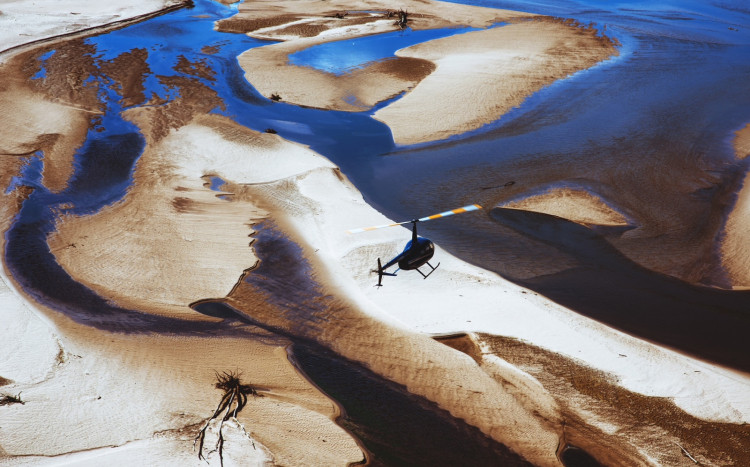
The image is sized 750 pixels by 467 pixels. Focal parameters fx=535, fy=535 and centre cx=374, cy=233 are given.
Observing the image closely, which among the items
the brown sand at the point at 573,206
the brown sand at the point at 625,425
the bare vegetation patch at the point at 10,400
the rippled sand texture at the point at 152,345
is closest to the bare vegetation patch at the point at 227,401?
the rippled sand texture at the point at 152,345

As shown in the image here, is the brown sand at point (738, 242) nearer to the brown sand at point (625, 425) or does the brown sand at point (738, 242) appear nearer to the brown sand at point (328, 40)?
the brown sand at point (625, 425)

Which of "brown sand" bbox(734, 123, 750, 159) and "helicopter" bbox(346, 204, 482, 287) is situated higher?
"brown sand" bbox(734, 123, 750, 159)

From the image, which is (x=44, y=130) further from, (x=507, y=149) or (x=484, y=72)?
(x=484, y=72)

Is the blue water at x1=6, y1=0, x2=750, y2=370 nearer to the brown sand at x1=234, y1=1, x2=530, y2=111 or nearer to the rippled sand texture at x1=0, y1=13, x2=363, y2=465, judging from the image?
the rippled sand texture at x1=0, y1=13, x2=363, y2=465

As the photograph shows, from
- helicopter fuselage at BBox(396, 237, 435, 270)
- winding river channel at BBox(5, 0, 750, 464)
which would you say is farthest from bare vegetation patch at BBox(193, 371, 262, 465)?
helicopter fuselage at BBox(396, 237, 435, 270)

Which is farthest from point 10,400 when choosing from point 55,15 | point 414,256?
point 55,15

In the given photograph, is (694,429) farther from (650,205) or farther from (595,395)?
(650,205)
